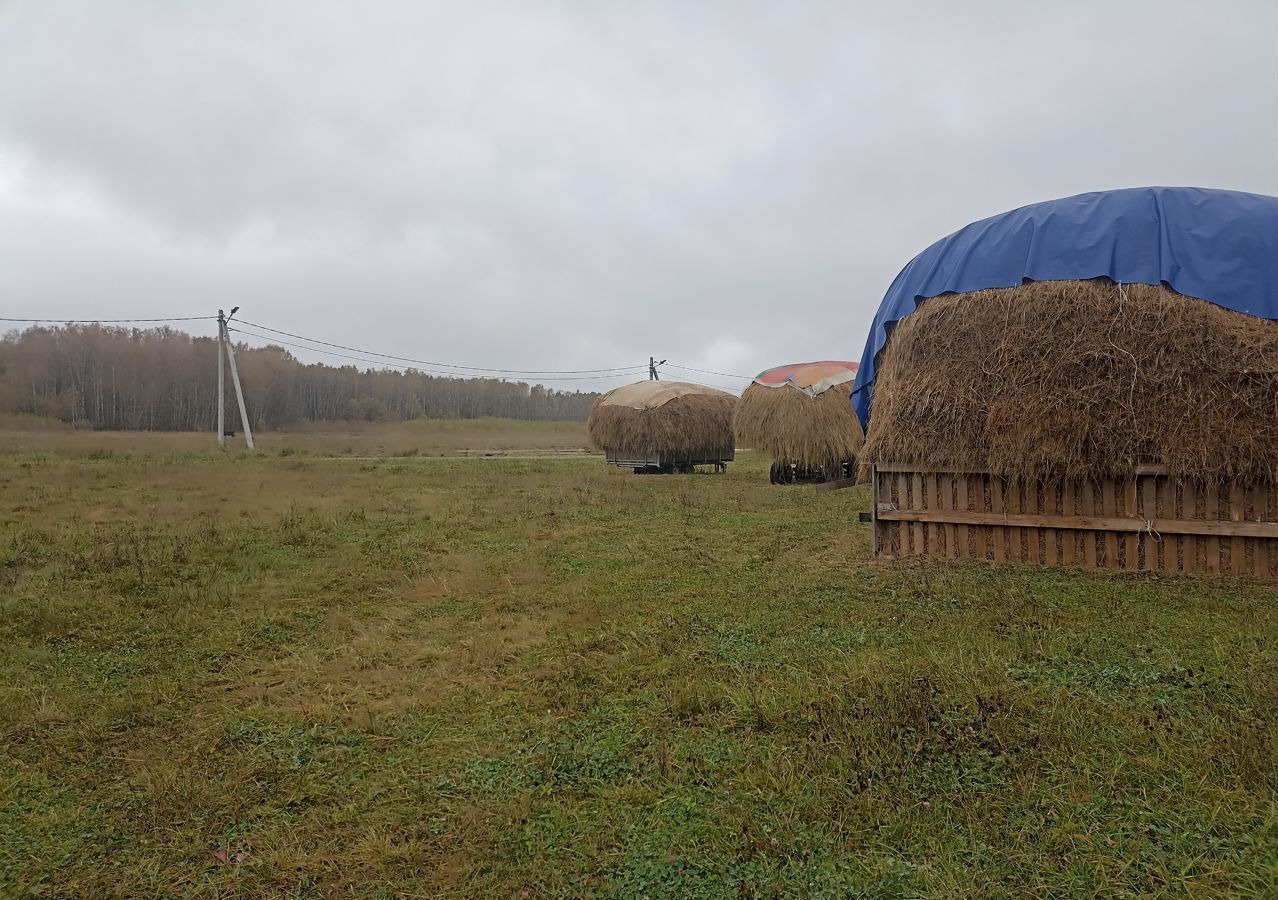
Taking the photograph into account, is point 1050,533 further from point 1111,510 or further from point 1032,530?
point 1111,510

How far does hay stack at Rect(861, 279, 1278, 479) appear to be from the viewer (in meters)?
5.99

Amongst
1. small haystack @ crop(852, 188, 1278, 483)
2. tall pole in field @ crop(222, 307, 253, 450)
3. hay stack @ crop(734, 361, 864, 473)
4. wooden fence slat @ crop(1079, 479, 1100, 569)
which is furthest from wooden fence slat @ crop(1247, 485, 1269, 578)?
tall pole in field @ crop(222, 307, 253, 450)

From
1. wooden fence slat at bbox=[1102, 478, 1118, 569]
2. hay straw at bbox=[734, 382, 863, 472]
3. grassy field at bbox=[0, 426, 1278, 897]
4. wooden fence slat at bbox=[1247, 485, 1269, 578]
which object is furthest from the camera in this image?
hay straw at bbox=[734, 382, 863, 472]

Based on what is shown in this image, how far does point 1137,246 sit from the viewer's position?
21.5 ft

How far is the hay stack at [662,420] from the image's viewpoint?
22.3 metres

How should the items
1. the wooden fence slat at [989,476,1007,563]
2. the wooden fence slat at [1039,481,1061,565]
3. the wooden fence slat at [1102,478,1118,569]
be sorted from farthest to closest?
1. the wooden fence slat at [989,476,1007,563]
2. the wooden fence slat at [1039,481,1061,565]
3. the wooden fence slat at [1102,478,1118,569]

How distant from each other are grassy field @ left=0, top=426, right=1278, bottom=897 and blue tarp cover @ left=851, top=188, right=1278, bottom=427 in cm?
280

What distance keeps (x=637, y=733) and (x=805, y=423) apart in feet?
48.3

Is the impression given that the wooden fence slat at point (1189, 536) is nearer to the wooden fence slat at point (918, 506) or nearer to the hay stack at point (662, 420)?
the wooden fence slat at point (918, 506)

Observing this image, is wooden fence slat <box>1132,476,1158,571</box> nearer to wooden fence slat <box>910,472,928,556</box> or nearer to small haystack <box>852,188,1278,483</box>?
small haystack <box>852,188,1278,483</box>

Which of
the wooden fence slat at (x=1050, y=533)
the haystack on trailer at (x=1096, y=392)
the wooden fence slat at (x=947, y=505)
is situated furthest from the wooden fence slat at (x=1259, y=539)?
the wooden fence slat at (x=947, y=505)

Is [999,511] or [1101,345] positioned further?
[999,511]

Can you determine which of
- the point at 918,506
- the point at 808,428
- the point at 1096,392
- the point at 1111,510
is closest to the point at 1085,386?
the point at 1096,392

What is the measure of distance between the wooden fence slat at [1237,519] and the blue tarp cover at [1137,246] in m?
1.61
